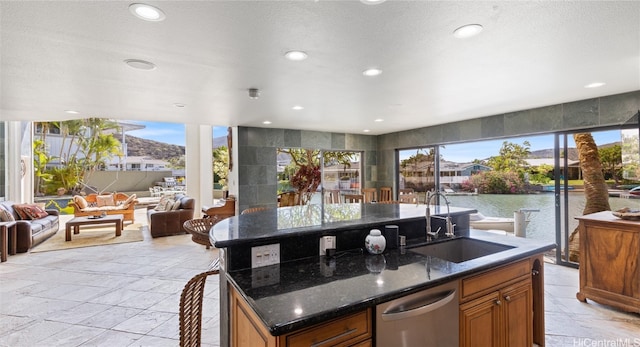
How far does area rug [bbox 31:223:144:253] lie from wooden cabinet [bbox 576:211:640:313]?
7070 mm

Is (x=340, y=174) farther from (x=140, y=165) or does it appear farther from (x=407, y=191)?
(x=140, y=165)

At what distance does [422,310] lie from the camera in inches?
53.4

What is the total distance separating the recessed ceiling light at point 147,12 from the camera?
5.40 ft

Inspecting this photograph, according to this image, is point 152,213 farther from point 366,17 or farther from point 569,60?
point 569,60

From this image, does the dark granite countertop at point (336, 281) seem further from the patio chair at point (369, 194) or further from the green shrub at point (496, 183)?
the patio chair at point (369, 194)

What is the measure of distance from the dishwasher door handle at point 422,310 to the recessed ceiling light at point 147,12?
1996 mm

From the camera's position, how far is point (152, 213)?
6.21 meters

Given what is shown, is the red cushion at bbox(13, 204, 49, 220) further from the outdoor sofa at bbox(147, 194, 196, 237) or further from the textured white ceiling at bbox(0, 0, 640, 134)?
the textured white ceiling at bbox(0, 0, 640, 134)

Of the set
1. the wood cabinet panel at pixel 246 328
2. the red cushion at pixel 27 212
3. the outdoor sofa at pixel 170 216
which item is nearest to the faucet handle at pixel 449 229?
the wood cabinet panel at pixel 246 328

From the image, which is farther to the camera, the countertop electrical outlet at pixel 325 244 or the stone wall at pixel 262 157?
the stone wall at pixel 262 157

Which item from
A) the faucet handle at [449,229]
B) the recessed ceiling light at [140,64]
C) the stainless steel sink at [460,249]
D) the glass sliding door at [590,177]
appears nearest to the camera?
the stainless steel sink at [460,249]

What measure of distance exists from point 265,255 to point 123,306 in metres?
2.40

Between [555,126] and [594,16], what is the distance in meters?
2.95

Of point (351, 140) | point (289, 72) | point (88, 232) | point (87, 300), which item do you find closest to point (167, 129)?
point (88, 232)
